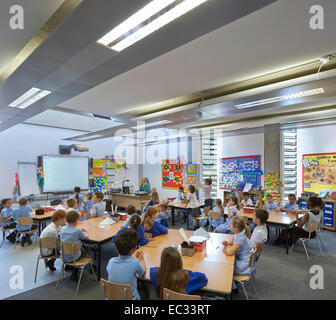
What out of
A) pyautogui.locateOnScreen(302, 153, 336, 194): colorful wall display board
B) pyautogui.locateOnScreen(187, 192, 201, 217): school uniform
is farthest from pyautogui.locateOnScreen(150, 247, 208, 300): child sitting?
pyautogui.locateOnScreen(302, 153, 336, 194): colorful wall display board

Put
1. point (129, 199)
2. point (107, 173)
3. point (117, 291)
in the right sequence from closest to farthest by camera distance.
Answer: point (117, 291) → point (129, 199) → point (107, 173)

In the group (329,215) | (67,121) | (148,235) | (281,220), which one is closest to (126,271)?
(148,235)

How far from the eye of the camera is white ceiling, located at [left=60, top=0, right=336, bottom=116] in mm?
2203

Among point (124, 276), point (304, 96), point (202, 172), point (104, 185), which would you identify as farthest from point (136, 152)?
point (124, 276)

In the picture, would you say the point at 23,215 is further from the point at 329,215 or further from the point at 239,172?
the point at 329,215

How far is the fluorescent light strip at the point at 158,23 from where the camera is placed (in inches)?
64.8

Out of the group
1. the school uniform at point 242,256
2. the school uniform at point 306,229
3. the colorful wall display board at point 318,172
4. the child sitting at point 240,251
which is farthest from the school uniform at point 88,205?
the colorful wall display board at point 318,172

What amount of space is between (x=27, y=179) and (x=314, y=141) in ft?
33.1

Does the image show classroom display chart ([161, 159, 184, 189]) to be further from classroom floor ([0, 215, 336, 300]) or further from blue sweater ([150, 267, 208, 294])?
blue sweater ([150, 267, 208, 294])

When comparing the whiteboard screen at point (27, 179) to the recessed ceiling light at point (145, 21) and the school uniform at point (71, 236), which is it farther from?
the recessed ceiling light at point (145, 21)

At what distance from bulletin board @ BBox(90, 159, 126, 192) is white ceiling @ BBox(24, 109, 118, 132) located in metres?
1.66

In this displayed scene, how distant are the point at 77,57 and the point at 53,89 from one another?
1.25 m

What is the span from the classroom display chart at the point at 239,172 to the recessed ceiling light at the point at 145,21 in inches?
282

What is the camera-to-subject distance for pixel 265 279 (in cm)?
366
